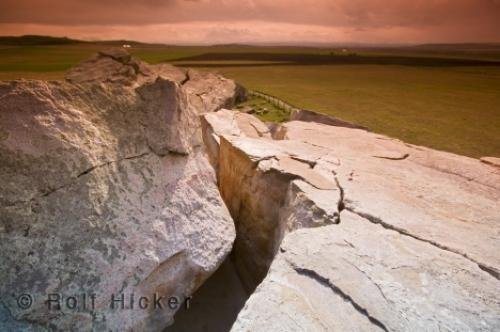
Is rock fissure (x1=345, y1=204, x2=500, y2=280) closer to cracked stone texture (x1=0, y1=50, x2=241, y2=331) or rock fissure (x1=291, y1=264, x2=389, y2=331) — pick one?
rock fissure (x1=291, y1=264, x2=389, y2=331)

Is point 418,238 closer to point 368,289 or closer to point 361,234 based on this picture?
point 361,234

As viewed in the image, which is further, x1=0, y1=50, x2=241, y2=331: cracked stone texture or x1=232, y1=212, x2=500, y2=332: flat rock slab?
x1=0, y1=50, x2=241, y2=331: cracked stone texture

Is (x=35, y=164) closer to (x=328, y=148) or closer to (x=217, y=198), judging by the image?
(x=217, y=198)

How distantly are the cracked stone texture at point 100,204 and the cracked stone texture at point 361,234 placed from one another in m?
0.66

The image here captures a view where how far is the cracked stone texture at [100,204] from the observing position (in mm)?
2270

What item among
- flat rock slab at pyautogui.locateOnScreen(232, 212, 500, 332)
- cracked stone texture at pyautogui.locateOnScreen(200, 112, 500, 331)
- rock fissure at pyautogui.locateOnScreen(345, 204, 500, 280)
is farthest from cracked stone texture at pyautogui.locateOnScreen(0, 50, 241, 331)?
rock fissure at pyautogui.locateOnScreen(345, 204, 500, 280)

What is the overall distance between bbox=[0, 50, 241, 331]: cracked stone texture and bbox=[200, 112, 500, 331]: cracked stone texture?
664 millimetres

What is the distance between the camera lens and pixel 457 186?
12.0 ft

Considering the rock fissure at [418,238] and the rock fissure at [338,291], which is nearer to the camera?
the rock fissure at [338,291]

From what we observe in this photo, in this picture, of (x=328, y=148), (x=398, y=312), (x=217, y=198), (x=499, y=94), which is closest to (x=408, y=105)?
(x=499, y=94)

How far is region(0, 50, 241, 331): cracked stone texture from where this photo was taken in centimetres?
227

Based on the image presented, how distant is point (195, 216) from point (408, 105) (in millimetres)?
12026

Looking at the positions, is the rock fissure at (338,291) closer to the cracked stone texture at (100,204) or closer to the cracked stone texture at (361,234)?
the cracked stone texture at (361,234)

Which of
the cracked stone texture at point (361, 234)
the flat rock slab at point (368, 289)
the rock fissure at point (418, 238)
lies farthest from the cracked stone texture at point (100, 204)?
the rock fissure at point (418, 238)
